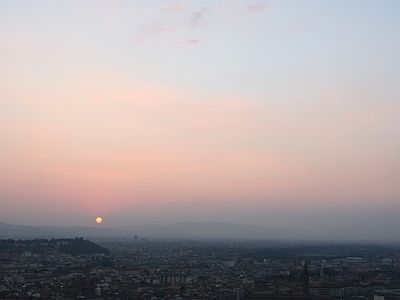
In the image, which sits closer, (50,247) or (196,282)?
(196,282)

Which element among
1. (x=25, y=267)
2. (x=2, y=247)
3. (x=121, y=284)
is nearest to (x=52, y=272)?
(x=25, y=267)

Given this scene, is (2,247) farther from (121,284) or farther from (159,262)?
(121,284)

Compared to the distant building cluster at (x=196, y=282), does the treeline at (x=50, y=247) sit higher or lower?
higher

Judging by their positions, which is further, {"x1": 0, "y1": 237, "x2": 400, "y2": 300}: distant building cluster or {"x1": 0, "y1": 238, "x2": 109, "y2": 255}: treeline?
{"x1": 0, "y1": 238, "x2": 109, "y2": 255}: treeline

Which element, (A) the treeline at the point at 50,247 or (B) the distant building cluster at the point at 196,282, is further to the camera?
(A) the treeline at the point at 50,247

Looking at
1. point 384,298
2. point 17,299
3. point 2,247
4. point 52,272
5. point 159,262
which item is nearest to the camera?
point 17,299

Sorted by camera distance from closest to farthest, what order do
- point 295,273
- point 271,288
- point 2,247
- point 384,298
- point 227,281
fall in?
point 384,298, point 271,288, point 227,281, point 295,273, point 2,247

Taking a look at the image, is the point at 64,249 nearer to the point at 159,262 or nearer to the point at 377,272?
the point at 159,262

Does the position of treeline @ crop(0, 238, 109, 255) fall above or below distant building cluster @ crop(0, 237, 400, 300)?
above

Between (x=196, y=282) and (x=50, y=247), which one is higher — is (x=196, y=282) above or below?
below

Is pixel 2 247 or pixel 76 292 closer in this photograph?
pixel 76 292
